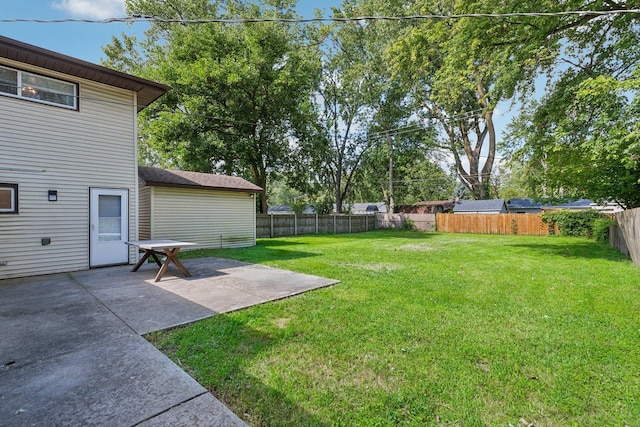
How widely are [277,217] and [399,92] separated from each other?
13680mm

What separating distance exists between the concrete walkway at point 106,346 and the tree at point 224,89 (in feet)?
38.0

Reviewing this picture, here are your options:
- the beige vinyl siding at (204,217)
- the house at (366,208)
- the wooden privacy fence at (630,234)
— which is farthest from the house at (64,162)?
the house at (366,208)

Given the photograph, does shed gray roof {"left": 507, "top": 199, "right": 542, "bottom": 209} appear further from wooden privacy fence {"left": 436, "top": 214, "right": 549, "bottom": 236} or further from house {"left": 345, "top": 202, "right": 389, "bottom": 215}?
house {"left": 345, "top": 202, "right": 389, "bottom": 215}

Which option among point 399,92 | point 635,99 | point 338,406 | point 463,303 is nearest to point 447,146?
point 399,92

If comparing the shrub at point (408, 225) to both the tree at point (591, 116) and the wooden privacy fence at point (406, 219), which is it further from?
the tree at point (591, 116)

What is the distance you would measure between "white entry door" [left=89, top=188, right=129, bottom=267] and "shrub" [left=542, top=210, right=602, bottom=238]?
18.2 metres

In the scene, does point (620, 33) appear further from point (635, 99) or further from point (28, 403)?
point (28, 403)

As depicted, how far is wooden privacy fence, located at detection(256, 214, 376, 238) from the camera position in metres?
14.5

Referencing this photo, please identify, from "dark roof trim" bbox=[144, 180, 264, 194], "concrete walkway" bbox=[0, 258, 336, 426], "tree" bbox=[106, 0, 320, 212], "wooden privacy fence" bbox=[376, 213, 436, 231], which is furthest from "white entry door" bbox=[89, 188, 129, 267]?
"wooden privacy fence" bbox=[376, 213, 436, 231]

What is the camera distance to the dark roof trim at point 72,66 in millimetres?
5189

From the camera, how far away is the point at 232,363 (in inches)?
95.9

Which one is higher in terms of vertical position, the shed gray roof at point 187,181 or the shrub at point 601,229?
the shed gray roof at point 187,181

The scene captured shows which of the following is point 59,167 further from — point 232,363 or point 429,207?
point 429,207

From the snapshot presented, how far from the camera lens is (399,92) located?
69.4 ft
